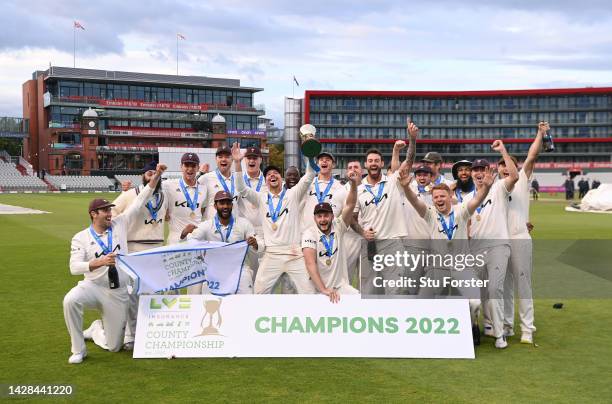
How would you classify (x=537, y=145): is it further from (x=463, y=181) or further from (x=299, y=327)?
(x=299, y=327)

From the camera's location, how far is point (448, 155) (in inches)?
3895

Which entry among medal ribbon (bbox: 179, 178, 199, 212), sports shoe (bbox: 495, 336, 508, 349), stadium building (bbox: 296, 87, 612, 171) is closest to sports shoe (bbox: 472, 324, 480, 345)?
sports shoe (bbox: 495, 336, 508, 349)

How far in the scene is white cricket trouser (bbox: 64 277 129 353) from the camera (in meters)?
7.10

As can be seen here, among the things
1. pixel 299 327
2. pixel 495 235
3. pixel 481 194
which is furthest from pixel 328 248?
pixel 495 235

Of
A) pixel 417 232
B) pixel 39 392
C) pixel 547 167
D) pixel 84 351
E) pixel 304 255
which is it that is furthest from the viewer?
pixel 547 167

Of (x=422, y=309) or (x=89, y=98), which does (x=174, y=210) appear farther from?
(x=89, y=98)

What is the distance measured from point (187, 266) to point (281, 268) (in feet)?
4.39

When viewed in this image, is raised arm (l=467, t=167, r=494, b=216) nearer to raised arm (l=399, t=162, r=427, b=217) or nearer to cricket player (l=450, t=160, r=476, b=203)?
raised arm (l=399, t=162, r=427, b=217)

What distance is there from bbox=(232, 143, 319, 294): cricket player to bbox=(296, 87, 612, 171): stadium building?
88.6m

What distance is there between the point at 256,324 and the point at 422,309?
1.94m

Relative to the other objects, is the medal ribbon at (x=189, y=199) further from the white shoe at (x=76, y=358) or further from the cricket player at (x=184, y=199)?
the white shoe at (x=76, y=358)

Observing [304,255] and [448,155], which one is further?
[448,155]

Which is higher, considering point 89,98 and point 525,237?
point 89,98

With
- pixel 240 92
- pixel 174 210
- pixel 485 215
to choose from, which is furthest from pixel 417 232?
pixel 240 92
